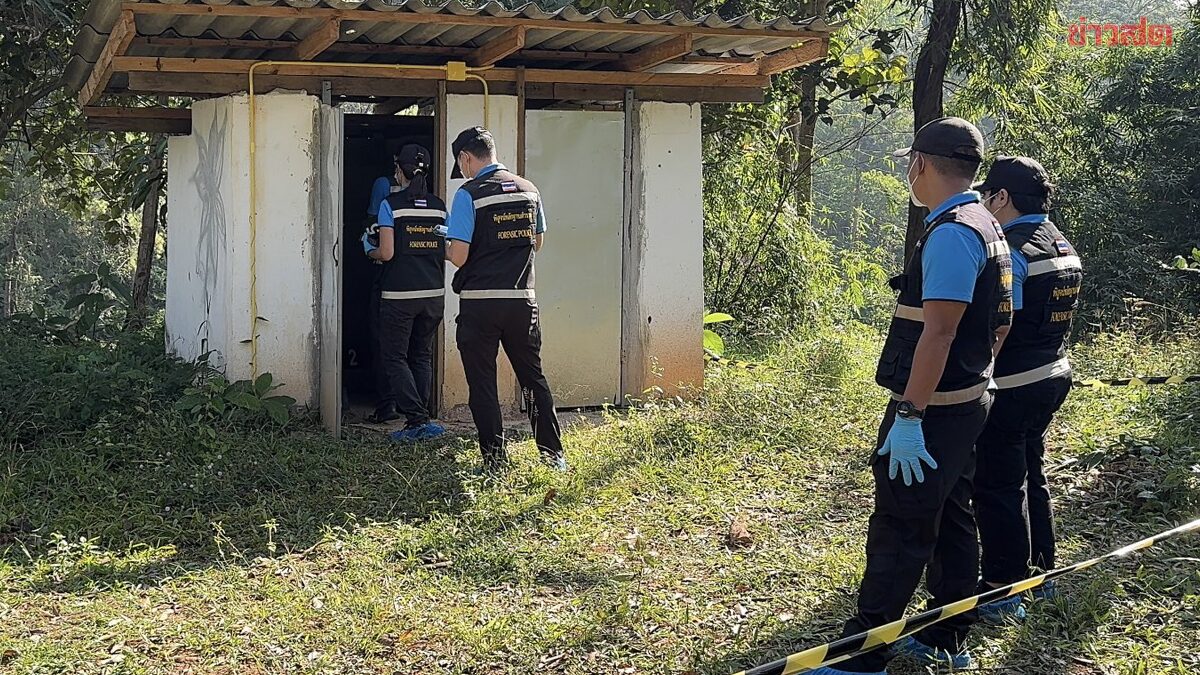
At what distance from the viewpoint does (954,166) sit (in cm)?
411

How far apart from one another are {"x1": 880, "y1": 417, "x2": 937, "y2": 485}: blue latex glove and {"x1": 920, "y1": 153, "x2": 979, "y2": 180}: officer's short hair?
0.83 meters

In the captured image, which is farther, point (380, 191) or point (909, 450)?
point (380, 191)

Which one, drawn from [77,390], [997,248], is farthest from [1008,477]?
[77,390]

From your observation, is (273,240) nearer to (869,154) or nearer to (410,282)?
(410,282)

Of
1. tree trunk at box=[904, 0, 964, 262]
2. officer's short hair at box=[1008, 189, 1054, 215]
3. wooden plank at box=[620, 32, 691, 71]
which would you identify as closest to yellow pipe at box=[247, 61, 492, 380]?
wooden plank at box=[620, 32, 691, 71]

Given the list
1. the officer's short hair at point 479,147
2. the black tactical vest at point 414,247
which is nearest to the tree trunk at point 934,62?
the black tactical vest at point 414,247

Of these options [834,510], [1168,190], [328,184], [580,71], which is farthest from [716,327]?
[1168,190]

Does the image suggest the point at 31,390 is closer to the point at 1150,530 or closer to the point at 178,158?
the point at 178,158

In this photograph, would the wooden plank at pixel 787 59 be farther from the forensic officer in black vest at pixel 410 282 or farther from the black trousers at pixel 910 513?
the black trousers at pixel 910 513

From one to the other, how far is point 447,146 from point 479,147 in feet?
5.67

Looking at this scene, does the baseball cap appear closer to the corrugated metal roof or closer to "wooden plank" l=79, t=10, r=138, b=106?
the corrugated metal roof

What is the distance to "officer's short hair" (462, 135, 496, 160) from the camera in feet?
22.3

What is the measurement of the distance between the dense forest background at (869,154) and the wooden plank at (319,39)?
3.16 m

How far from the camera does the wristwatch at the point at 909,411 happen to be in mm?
4000
